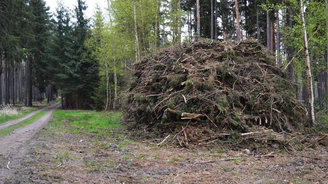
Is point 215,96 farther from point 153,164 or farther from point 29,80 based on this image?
point 29,80

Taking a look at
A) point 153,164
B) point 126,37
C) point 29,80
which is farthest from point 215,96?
point 29,80

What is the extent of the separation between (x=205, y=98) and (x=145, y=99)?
260 centimetres

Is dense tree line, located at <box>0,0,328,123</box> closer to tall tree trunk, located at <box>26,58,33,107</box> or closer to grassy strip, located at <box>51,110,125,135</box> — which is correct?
tall tree trunk, located at <box>26,58,33,107</box>

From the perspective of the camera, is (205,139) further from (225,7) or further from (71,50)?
(71,50)

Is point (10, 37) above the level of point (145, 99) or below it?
above

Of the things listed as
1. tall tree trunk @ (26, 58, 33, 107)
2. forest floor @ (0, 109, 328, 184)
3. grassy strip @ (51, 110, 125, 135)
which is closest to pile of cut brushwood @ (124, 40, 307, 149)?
forest floor @ (0, 109, 328, 184)

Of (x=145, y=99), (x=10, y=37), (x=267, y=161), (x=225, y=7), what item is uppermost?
(x=225, y=7)

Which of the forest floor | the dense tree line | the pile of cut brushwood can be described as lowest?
the forest floor

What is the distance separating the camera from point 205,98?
8.01m

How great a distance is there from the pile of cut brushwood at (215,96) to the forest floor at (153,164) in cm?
99

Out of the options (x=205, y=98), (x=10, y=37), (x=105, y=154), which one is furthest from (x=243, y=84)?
(x=10, y=37)

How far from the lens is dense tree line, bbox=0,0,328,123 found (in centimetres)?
1306

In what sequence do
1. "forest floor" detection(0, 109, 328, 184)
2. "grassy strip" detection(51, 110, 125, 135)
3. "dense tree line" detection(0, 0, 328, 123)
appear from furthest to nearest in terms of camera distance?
"dense tree line" detection(0, 0, 328, 123)
"grassy strip" detection(51, 110, 125, 135)
"forest floor" detection(0, 109, 328, 184)

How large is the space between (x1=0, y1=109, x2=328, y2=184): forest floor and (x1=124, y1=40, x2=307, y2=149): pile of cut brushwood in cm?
99
